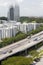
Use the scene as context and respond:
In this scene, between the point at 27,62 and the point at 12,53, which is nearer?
the point at 27,62

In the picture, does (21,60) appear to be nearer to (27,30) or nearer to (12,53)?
(12,53)

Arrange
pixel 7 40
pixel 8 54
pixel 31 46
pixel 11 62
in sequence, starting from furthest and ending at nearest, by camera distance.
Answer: pixel 7 40 < pixel 31 46 < pixel 8 54 < pixel 11 62

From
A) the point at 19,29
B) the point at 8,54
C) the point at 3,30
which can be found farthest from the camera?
the point at 19,29

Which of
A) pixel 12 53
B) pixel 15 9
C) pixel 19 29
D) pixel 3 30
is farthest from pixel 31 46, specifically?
pixel 15 9

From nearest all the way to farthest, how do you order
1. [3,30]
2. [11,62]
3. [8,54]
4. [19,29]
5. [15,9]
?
[11,62] → [8,54] → [3,30] → [19,29] → [15,9]

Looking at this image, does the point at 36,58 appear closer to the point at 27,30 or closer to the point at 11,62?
the point at 11,62

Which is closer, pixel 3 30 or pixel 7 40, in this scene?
pixel 7 40

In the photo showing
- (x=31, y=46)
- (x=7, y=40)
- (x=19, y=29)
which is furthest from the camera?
(x=19, y=29)

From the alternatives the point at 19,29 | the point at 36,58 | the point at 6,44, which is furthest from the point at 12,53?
the point at 19,29

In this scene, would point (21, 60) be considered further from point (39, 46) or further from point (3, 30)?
point (3, 30)
